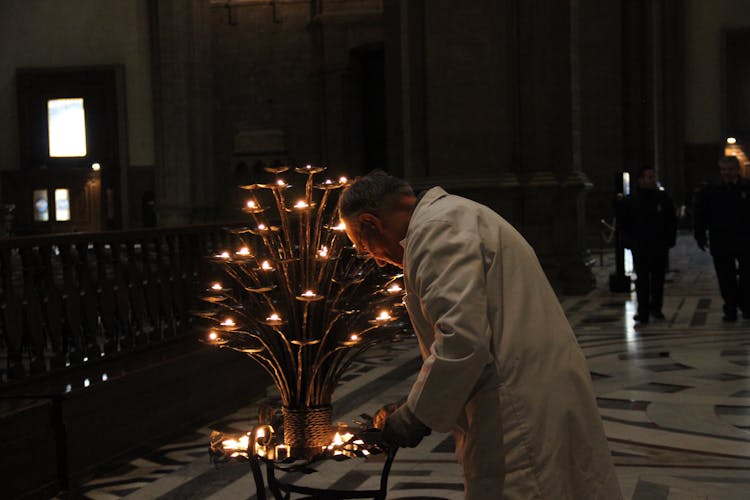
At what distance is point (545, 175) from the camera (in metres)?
14.0

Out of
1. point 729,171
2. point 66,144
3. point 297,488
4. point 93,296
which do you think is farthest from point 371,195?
point 66,144

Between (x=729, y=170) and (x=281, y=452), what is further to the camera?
(x=729, y=170)

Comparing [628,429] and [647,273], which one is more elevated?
[647,273]

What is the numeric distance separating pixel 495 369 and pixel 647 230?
8558 millimetres

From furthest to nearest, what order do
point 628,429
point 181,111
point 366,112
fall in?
point 181,111 < point 366,112 < point 628,429

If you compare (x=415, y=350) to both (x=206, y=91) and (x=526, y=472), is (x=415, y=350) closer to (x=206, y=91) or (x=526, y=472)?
(x=526, y=472)

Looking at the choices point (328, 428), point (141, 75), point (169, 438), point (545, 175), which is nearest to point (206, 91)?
point (141, 75)

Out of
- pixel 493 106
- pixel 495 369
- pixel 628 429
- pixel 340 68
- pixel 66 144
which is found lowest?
pixel 628 429

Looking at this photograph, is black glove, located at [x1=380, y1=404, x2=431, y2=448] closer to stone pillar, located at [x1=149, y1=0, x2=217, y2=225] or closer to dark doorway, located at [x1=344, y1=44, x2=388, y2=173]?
dark doorway, located at [x1=344, y1=44, x2=388, y2=173]

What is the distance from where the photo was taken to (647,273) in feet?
37.0

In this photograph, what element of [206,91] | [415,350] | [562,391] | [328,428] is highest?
[206,91]

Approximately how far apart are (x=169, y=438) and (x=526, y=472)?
435cm

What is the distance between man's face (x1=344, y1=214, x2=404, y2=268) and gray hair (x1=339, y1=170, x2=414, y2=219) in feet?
0.07

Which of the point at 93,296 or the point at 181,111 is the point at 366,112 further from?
the point at 93,296
